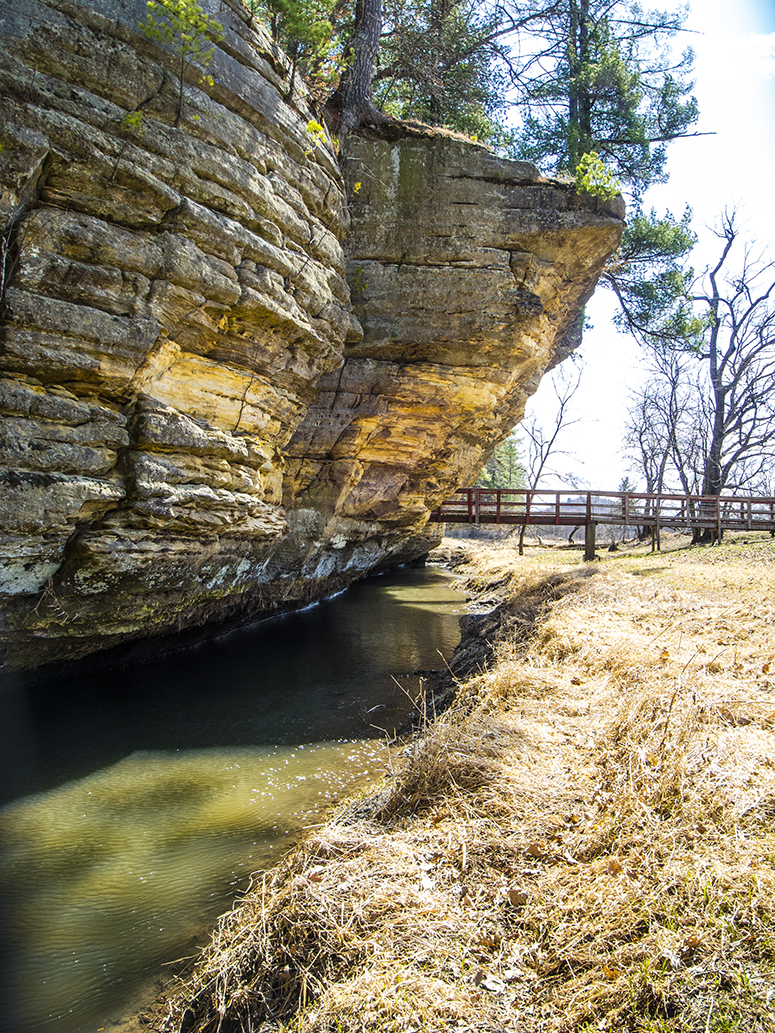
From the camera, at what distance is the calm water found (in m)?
3.80

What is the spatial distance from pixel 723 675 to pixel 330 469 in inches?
343

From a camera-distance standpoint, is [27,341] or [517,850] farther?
[27,341]

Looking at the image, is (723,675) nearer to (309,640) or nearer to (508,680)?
(508,680)

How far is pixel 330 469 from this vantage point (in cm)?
1224

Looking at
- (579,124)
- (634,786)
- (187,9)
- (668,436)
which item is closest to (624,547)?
(668,436)

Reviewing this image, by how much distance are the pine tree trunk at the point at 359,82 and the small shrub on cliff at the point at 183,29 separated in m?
4.04

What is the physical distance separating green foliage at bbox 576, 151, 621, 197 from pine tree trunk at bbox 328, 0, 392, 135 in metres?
3.89

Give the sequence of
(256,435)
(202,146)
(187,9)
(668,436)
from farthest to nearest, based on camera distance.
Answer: (668,436), (256,435), (202,146), (187,9)

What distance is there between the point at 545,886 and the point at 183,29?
9532 mm

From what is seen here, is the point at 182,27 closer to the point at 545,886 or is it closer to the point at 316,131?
the point at 316,131

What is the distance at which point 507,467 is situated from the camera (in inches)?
1880

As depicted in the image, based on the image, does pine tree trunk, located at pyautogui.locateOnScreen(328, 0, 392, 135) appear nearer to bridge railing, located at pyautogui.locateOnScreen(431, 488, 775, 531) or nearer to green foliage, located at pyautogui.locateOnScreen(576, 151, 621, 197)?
green foliage, located at pyautogui.locateOnScreen(576, 151, 621, 197)

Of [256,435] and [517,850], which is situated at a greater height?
[256,435]

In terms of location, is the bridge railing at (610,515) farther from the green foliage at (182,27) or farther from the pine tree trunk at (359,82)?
the green foliage at (182,27)
